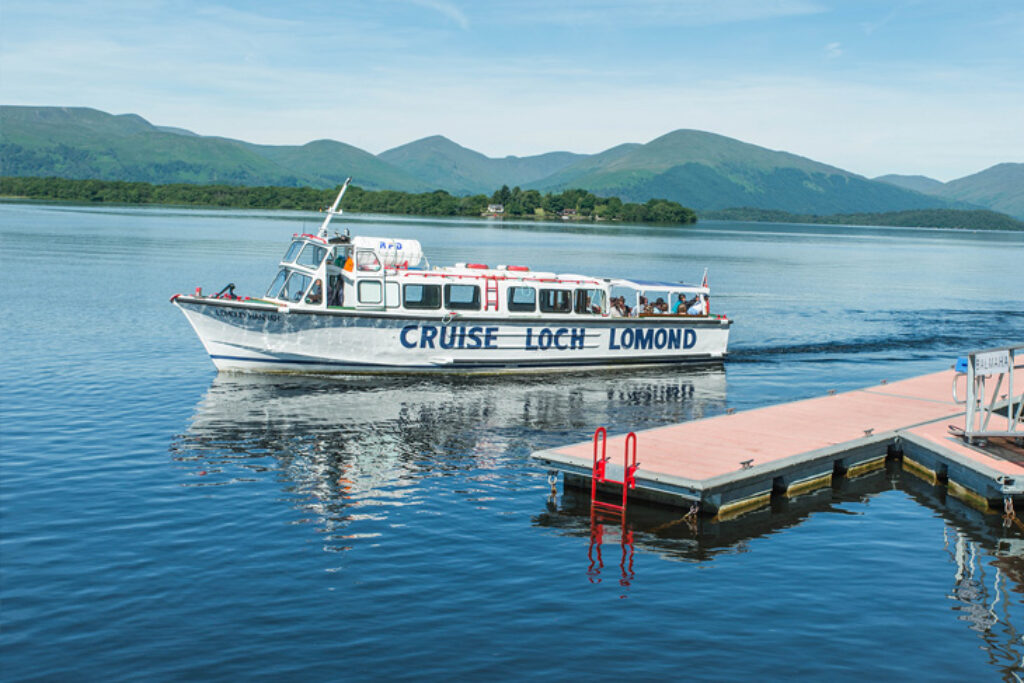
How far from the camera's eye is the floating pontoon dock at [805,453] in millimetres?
18312

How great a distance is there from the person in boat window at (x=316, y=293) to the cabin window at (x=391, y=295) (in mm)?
2099

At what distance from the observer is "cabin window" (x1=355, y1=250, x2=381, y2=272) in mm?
31203

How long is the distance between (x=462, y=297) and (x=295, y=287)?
5.64m

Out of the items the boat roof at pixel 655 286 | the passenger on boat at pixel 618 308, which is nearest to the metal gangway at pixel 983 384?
the boat roof at pixel 655 286

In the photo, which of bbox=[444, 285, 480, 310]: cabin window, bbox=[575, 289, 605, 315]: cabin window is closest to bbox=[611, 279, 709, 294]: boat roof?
bbox=[575, 289, 605, 315]: cabin window

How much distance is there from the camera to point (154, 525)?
668 inches

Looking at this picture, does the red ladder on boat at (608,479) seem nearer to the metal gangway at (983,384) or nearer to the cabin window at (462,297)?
the metal gangway at (983,384)

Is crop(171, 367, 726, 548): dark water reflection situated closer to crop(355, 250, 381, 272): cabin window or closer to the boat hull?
the boat hull

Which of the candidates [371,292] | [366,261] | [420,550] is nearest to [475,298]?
[371,292]

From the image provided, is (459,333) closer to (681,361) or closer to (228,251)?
(681,361)

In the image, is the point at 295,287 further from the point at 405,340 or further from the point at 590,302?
the point at 590,302

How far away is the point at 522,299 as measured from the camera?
109ft

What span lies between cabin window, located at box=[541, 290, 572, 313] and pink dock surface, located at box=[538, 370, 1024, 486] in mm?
10105

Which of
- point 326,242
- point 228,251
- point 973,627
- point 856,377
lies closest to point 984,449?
point 973,627
